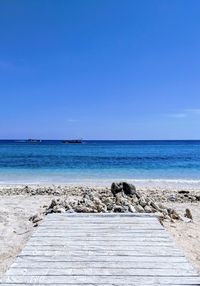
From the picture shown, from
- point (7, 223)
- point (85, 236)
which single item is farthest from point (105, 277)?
point (7, 223)

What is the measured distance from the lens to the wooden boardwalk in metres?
4.29

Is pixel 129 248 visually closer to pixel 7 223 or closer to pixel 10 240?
pixel 10 240

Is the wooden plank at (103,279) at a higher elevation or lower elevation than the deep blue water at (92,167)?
higher

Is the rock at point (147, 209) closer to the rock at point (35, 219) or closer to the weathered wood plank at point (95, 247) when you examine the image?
the rock at point (35, 219)

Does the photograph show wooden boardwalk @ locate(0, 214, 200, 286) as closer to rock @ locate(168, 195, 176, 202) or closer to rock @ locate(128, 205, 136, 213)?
rock @ locate(128, 205, 136, 213)

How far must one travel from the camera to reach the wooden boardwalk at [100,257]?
169 inches

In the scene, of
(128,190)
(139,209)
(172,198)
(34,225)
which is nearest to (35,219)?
(34,225)

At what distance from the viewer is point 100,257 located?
5.14m

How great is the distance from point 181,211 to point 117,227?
199 inches

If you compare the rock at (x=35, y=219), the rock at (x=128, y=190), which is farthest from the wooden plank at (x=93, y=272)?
the rock at (x=128, y=190)

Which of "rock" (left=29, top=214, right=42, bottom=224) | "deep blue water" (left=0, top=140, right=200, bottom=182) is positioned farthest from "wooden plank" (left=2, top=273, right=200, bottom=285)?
"deep blue water" (left=0, top=140, right=200, bottom=182)

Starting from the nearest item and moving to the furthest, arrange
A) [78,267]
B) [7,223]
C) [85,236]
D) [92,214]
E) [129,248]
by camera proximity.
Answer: [78,267], [129,248], [85,236], [92,214], [7,223]

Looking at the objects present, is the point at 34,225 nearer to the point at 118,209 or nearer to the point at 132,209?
the point at 118,209

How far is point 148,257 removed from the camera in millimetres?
5051
